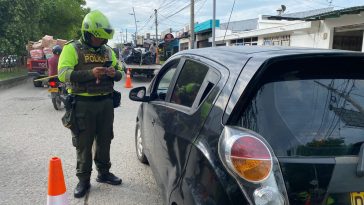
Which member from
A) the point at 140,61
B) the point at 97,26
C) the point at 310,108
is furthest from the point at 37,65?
the point at 310,108

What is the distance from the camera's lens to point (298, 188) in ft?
5.66

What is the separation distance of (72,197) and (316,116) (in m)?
2.95

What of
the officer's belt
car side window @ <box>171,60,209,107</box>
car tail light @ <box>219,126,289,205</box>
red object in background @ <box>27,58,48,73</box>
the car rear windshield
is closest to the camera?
car tail light @ <box>219,126,289,205</box>

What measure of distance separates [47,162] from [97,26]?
2.43 m

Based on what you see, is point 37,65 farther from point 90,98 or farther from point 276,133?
point 276,133

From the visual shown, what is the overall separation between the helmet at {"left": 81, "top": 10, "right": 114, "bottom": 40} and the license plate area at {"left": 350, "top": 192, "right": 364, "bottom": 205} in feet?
9.39

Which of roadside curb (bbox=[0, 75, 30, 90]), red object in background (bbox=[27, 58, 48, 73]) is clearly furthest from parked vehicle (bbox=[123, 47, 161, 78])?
roadside curb (bbox=[0, 75, 30, 90])

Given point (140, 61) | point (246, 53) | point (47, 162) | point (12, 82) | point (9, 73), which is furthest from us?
point (9, 73)

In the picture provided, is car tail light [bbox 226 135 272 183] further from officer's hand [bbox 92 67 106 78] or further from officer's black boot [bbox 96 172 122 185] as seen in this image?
officer's black boot [bbox 96 172 122 185]

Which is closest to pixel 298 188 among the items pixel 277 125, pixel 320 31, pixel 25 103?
pixel 277 125

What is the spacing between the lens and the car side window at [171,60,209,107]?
2.63 m

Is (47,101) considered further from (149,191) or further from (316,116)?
(316,116)

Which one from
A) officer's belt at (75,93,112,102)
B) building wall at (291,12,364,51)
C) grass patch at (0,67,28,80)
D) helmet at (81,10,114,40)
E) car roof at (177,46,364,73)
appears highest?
building wall at (291,12,364,51)

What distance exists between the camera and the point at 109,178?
427cm
